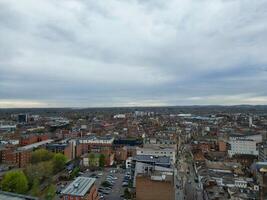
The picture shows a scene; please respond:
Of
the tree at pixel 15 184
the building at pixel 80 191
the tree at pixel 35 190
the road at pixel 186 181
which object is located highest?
the building at pixel 80 191

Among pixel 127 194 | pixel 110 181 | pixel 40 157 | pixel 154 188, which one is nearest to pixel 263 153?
pixel 110 181

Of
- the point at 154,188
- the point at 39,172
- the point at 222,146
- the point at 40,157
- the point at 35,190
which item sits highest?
the point at 154,188

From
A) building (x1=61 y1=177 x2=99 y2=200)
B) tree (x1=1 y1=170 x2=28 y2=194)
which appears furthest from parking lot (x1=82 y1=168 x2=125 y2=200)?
tree (x1=1 y1=170 x2=28 y2=194)

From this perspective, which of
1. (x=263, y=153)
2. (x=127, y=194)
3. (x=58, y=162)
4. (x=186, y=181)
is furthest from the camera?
(x=263, y=153)

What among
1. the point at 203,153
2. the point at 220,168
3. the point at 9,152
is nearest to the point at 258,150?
the point at 203,153

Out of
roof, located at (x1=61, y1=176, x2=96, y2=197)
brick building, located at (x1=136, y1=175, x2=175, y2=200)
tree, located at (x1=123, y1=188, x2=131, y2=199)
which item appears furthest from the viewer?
tree, located at (x1=123, y1=188, x2=131, y2=199)

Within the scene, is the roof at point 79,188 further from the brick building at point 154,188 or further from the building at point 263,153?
the building at point 263,153

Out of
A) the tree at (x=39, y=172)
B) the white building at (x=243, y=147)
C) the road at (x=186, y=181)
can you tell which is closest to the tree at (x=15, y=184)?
the tree at (x=39, y=172)

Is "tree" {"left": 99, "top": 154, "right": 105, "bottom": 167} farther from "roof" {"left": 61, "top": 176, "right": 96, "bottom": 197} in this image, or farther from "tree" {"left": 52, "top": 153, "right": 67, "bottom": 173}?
"roof" {"left": 61, "top": 176, "right": 96, "bottom": 197}

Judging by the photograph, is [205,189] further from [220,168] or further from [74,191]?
[74,191]

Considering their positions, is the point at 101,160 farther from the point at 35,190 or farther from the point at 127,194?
the point at 35,190

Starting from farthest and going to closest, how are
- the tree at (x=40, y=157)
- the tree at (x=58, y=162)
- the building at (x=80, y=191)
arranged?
the tree at (x=40, y=157), the tree at (x=58, y=162), the building at (x=80, y=191)
